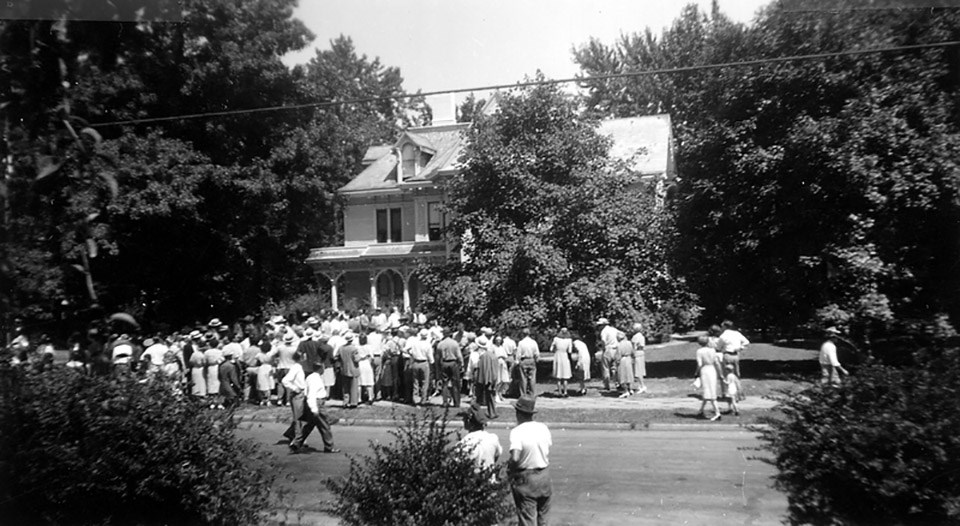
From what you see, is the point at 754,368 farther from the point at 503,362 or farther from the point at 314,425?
the point at 314,425

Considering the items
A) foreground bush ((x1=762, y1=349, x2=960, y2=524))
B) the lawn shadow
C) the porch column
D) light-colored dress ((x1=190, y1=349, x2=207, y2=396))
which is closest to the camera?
foreground bush ((x1=762, y1=349, x2=960, y2=524))

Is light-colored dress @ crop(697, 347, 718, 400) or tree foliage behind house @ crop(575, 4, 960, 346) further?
tree foliage behind house @ crop(575, 4, 960, 346)

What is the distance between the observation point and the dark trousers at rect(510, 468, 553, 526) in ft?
23.6

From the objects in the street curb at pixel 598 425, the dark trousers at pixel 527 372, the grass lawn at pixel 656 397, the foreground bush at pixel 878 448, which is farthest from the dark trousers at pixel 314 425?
the foreground bush at pixel 878 448

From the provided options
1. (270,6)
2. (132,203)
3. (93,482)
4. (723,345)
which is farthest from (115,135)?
(723,345)

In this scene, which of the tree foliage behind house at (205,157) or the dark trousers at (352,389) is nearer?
the tree foliage behind house at (205,157)

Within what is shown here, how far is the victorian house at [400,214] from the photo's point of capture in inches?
1508

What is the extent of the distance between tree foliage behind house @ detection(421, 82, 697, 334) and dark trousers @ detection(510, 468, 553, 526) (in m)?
15.1

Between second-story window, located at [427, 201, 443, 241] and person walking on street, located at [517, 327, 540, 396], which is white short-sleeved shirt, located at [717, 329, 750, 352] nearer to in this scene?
person walking on street, located at [517, 327, 540, 396]

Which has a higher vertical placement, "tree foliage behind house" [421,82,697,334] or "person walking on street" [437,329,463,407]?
"tree foliage behind house" [421,82,697,334]

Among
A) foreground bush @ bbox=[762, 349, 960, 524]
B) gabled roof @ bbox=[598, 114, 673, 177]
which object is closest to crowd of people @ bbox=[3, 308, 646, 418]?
foreground bush @ bbox=[762, 349, 960, 524]

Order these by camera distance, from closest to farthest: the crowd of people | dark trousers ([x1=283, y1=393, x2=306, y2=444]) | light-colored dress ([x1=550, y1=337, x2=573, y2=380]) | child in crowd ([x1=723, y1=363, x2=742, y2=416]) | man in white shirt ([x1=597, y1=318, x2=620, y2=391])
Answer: dark trousers ([x1=283, y1=393, x2=306, y2=444]) < child in crowd ([x1=723, y1=363, x2=742, y2=416]) < the crowd of people < light-colored dress ([x1=550, y1=337, x2=573, y2=380]) < man in white shirt ([x1=597, y1=318, x2=620, y2=391])

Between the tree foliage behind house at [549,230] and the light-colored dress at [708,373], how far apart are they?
271 inches

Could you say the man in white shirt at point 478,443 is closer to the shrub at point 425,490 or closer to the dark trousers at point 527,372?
the shrub at point 425,490
